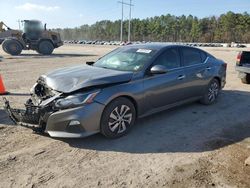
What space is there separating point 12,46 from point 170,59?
19310 millimetres

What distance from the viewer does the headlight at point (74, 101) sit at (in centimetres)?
466

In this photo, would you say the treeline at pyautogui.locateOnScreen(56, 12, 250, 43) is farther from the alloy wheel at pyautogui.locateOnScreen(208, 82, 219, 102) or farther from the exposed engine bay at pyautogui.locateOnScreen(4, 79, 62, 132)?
the exposed engine bay at pyautogui.locateOnScreen(4, 79, 62, 132)

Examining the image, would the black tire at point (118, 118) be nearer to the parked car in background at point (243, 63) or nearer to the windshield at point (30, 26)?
the parked car in background at point (243, 63)

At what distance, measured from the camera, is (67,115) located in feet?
15.2

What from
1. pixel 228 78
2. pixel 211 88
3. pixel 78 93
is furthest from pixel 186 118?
pixel 228 78

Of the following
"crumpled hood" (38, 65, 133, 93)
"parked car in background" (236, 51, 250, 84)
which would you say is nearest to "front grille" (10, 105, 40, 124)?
"crumpled hood" (38, 65, 133, 93)

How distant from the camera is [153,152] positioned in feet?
15.2

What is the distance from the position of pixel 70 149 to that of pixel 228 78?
8729 millimetres

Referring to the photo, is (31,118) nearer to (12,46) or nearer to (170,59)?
(170,59)

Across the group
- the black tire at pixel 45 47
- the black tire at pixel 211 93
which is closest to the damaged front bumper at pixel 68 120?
the black tire at pixel 211 93

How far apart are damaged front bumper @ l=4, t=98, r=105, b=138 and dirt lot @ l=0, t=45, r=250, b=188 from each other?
24 cm

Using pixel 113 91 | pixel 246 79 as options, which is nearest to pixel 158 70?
pixel 113 91

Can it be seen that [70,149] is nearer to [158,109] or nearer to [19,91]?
[158,109]

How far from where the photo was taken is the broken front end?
4.64m
